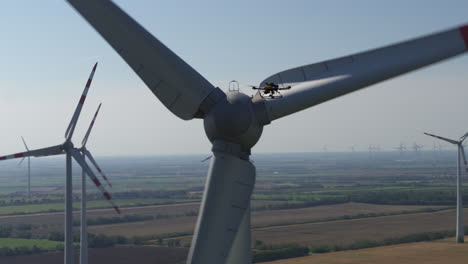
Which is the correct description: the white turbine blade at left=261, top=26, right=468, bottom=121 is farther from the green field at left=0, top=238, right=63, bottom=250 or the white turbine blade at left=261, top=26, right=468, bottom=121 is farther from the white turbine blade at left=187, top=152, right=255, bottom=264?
the green field at left=0, top=238, right=63, bottom=250

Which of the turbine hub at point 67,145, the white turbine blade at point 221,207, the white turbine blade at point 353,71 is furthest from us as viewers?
the turbine hub at point 67,145

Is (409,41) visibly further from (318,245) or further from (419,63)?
(318,245)

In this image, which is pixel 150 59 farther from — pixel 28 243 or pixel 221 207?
pixel 28 243

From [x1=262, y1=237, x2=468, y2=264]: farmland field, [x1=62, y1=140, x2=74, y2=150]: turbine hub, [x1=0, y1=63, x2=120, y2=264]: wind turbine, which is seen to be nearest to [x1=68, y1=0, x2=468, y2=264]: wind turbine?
[x1=0, y1=63, x2=120, y2=264]: wind turbine

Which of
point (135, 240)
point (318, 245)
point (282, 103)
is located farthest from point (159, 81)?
point (135, 240)

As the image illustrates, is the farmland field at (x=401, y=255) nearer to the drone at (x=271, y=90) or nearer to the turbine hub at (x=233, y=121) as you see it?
the drone at (x=271, y=90)

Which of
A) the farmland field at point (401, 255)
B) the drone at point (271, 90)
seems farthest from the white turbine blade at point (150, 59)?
the farmland field at point (401, 255)

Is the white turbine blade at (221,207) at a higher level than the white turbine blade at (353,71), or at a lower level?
lower
